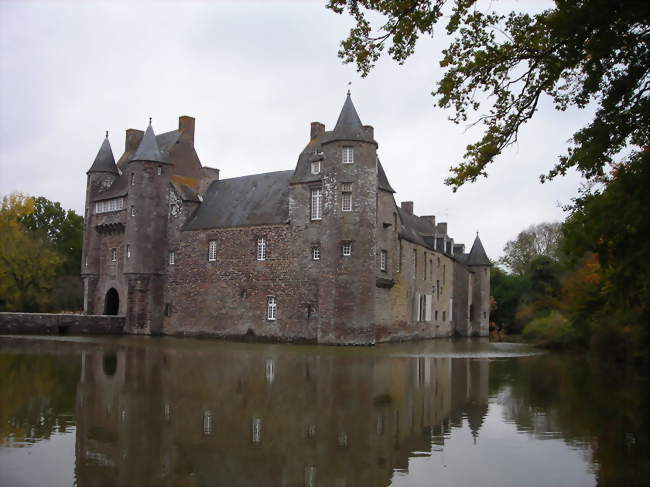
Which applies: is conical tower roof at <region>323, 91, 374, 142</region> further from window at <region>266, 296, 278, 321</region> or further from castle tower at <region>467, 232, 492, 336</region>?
castle tower at <region>467, 232, 492, 336</region>

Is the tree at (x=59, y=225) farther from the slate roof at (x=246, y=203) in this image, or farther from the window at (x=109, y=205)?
the slate roof at (x=246, y=203)

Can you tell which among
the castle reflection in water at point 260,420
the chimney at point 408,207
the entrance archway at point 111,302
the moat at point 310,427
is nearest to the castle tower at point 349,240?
the castle reflection in water at point 260,420

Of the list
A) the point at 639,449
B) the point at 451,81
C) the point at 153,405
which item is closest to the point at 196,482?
the point at 153,405

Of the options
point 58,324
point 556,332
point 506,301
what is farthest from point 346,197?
point 506,301

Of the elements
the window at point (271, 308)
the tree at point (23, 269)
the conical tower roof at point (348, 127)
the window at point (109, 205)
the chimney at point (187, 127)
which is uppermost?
the chimney at point (187, 127)

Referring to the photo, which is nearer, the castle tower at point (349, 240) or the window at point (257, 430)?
the window at point (257, 430)

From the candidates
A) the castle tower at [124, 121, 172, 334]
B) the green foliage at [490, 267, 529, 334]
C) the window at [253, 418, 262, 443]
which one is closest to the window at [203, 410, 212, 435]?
the window at [253, 418, 262, 443]

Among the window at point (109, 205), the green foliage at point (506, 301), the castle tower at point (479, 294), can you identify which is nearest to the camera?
the window at point (109, 205)

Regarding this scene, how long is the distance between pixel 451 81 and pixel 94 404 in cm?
748

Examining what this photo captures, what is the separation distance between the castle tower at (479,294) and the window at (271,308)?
880 inches

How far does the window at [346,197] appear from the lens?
1206 inches

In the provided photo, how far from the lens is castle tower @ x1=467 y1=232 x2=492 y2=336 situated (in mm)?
51344

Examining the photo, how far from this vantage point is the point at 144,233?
1451 inches

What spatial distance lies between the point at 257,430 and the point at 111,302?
1330 inches
